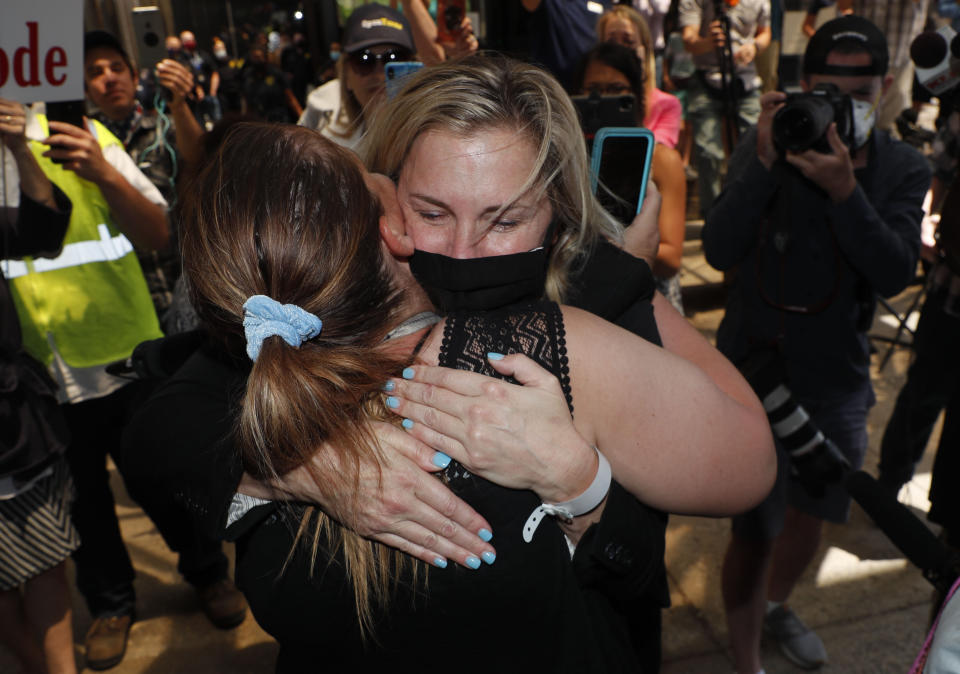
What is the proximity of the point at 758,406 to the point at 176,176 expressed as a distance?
8.95 feet

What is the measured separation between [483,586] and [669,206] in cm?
211

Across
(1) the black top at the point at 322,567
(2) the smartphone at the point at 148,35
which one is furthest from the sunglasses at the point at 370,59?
(1) the black top at the point at 322,567

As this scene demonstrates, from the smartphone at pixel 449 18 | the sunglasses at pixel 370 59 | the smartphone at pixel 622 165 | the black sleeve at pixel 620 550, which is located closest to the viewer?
the black sleeve at pixel 620 550

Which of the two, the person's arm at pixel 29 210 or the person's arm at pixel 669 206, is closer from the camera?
the person's arm at pixel 29 210

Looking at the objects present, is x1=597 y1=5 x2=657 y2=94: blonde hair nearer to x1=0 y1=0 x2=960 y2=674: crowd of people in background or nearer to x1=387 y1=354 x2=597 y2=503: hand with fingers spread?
x1=0 y1=0 x2=960 y2=674: crowd of people in background

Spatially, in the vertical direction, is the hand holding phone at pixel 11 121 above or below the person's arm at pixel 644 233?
above

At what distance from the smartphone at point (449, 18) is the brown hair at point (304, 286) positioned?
289 cm

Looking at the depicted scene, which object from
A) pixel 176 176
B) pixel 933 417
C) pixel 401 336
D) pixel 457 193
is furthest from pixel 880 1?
pixel 401 336

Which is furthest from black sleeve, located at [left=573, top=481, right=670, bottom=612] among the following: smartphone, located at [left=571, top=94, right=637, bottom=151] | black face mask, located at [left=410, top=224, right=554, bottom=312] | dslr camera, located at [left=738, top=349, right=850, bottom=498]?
smartphone, located at [left=571, top=94, right=637, bottom=151]

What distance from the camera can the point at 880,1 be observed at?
231 inches

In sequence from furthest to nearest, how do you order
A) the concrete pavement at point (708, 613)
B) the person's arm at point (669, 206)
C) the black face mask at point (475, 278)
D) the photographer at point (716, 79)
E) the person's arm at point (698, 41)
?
the photographer at point (716, 79) → the person's arm at point (698, 41) → the person's arm at point (669, 206) → the concrete pavement at point (708, 613) → the black face mask at point (475, 278)

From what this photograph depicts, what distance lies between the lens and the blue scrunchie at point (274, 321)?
0.97m

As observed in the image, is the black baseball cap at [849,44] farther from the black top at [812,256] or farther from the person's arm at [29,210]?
the person's arm at [29,210]

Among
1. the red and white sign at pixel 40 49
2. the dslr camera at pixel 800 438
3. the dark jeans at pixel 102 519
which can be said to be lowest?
the dark jeans at pixel 102 519
